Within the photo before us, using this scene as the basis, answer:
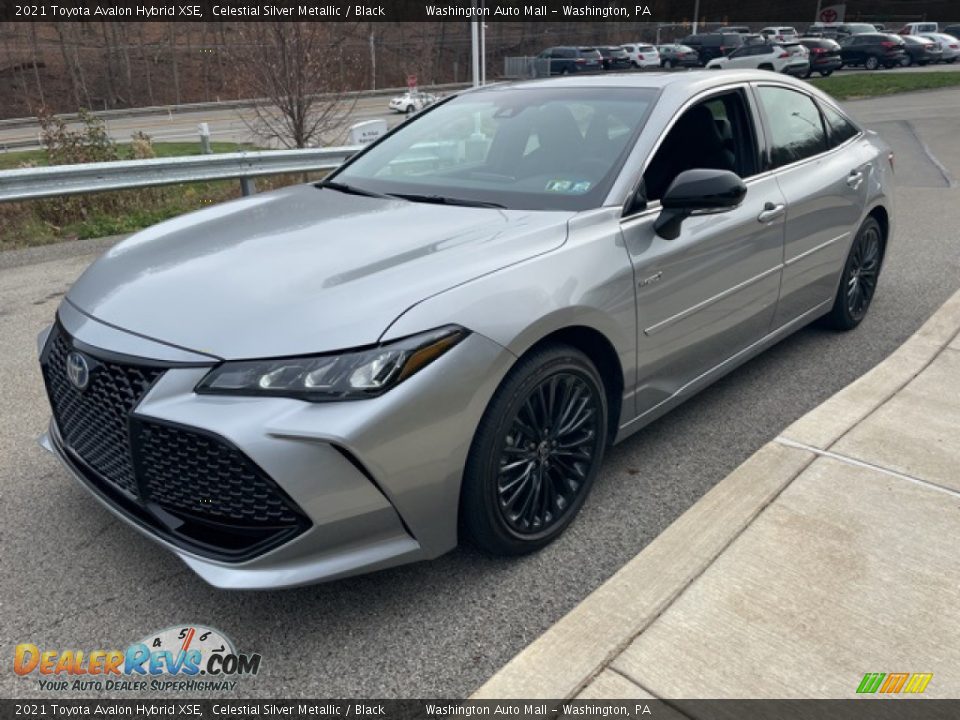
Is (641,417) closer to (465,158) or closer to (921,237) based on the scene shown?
(465,158)

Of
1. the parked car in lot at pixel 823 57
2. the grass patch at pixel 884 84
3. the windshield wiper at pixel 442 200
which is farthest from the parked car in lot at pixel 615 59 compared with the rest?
the windshield wiper at pixel 442 200

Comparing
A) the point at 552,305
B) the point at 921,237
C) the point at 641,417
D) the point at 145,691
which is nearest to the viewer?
the point at 145,691

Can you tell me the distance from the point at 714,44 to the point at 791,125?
43864mm

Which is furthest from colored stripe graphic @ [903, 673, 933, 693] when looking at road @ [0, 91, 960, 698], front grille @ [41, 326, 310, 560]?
front grille @ [41, 326, 310, 560]

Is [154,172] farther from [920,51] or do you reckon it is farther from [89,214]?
[920,51]

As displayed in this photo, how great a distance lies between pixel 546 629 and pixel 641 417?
44.1 inches

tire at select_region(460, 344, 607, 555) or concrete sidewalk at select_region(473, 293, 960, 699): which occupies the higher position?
tire at select_region(460, 344, 607, 555)

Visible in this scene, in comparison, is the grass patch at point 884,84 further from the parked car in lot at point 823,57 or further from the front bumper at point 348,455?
the front bumper at point 348,455

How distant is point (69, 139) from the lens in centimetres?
991

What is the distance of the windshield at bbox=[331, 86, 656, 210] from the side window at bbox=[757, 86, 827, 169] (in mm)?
907

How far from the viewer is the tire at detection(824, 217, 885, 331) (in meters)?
4.85

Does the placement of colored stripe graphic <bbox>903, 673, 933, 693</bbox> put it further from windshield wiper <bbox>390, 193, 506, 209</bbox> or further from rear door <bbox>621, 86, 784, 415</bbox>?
windshield wiper <bbox>390, 193, 506, 209</bbox>

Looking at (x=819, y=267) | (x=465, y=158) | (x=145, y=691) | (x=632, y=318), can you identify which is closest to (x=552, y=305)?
(x=632, y=318)

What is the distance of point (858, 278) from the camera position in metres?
5.02
